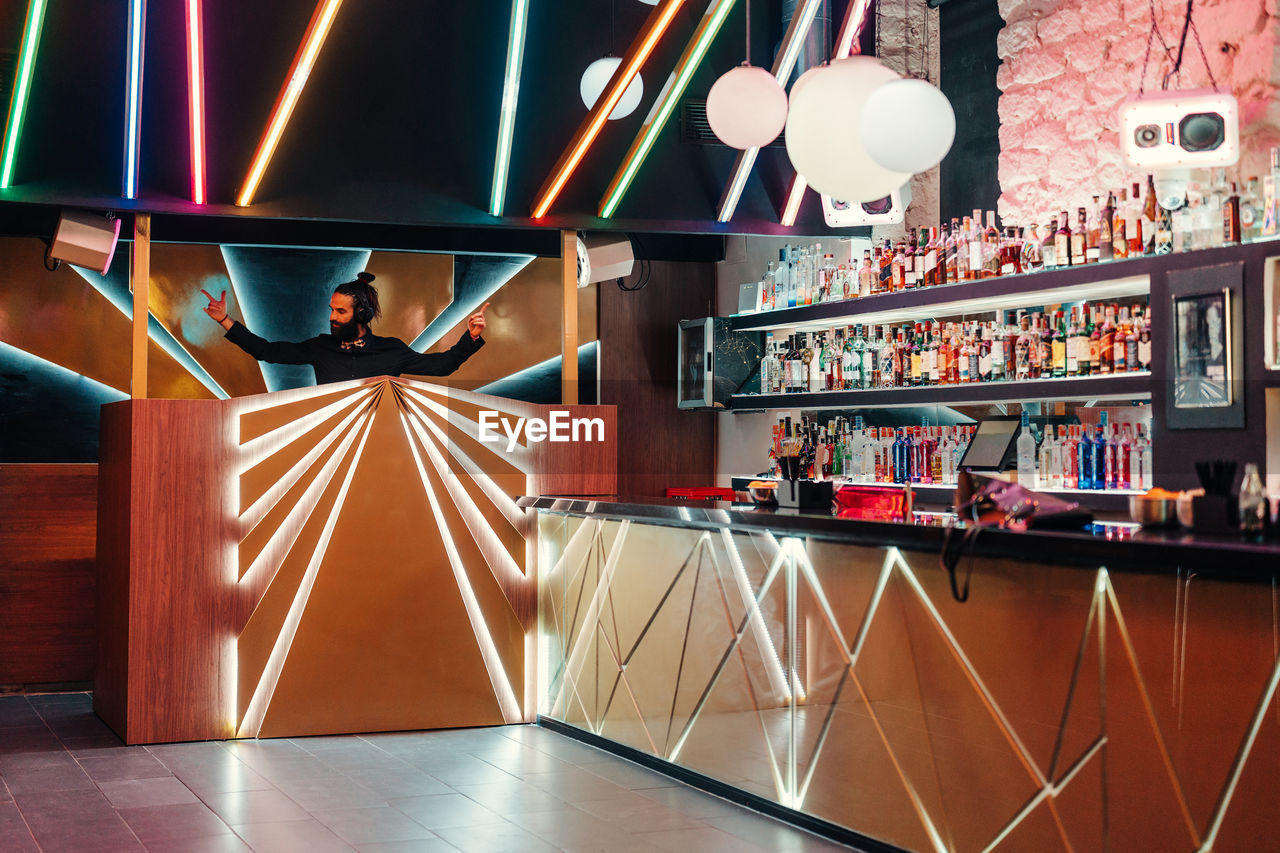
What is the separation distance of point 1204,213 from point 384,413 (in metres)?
3.39

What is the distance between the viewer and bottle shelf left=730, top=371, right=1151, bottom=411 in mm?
4992

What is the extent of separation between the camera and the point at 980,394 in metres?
5.67

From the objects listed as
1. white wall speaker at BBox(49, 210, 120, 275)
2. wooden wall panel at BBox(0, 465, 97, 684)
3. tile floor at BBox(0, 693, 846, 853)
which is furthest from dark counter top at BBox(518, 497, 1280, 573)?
wooden wall panel at BBox(0, 465, 97, 684)

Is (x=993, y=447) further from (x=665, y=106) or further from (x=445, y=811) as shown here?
(x=445, y=811)

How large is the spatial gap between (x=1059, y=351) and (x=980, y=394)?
0.49 metres

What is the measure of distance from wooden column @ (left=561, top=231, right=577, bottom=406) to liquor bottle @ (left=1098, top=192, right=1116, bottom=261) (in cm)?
245

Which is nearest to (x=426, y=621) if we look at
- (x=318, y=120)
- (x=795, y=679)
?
(x=795, y=679)

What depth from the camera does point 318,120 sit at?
6.07m

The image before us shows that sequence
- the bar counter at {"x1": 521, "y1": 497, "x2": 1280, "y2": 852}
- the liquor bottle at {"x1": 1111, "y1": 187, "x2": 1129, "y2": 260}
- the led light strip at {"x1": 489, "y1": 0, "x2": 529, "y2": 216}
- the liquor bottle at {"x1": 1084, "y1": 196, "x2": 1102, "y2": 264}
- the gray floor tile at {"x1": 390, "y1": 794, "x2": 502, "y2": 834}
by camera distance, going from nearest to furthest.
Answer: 1. the bar counter at {"x1": 521, "y1": 497, "x2": 1280, "y2": 852}
2. the gray floor tile at {"x1": 390, "y1": 794, "x2": 502, "y2": 834}
3. the liquor bottle at {"x1": 1111, "y1": 187, "x2": 1129, "y2": 260}
4. the liquor bottle at {"x1": 1084, "y1": 196, "x2": 1102, "y2": 264}
5. the led light strip at {"x1": 489, "y1": 0, "x2": 529, "y2": 216}

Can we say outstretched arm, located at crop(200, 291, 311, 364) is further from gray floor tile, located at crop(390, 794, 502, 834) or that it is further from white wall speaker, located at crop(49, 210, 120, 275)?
gray floor tile, located at crop(390, 794, 502, 834)

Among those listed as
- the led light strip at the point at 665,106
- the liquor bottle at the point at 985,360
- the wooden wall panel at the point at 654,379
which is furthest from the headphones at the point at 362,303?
the liquor bottle at the point at 985,360

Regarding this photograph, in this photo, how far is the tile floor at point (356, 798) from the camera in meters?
3.70

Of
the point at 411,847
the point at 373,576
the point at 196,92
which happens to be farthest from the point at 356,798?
the point at 196,92

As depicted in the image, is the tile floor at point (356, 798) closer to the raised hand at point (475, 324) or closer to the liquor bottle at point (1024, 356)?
the raised hand at point (475, 324)
